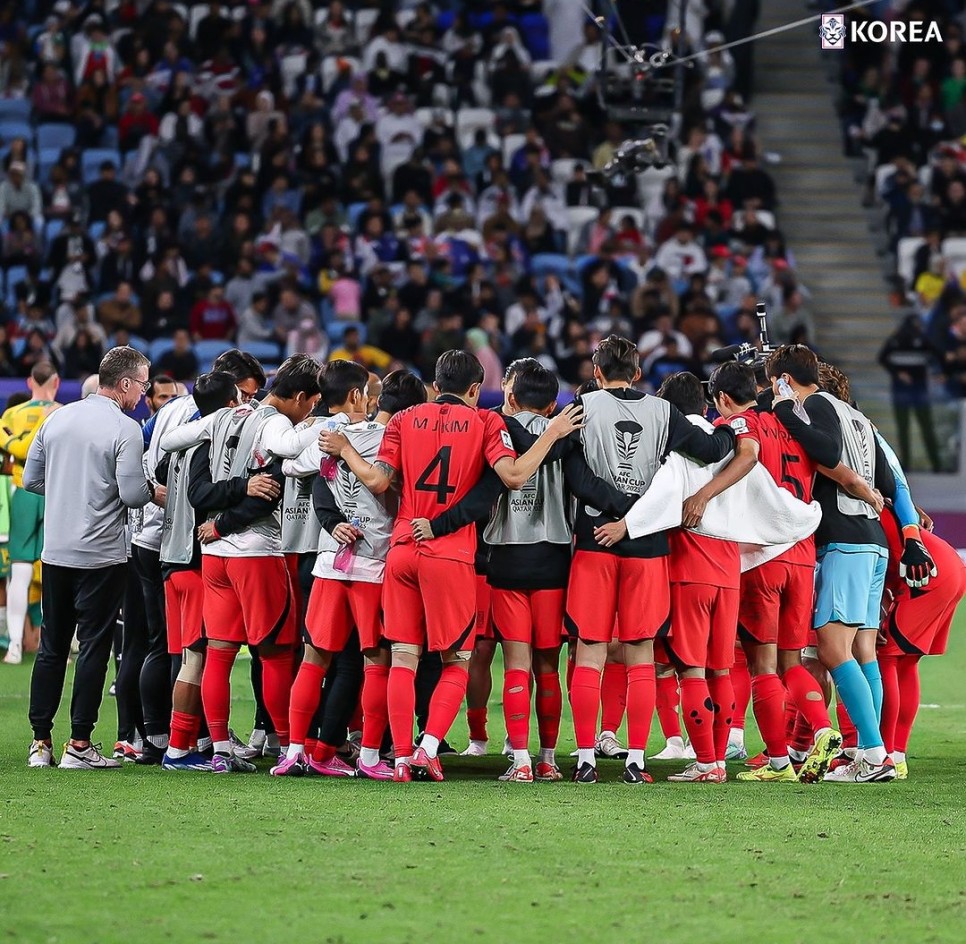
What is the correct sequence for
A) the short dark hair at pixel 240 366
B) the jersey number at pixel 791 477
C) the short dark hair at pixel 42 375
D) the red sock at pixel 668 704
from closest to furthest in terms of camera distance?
the jersey number at pixel 791 477 < the short dark hair at pixel 240 366 < the red sock at pixel 668 704 < the short dark hair at pixel 42 375

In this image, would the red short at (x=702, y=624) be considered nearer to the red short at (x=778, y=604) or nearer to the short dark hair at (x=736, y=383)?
the red short at (x=778, y=604)

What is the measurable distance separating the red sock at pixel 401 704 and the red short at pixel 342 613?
0.24 metres

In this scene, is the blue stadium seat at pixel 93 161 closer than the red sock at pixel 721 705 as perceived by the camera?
No

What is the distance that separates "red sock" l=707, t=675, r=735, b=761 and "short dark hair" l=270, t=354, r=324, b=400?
6.92 ft

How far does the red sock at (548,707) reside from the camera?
7.16m

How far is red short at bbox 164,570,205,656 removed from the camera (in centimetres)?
737

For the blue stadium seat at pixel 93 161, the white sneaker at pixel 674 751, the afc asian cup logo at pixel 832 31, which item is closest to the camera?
the white sneaker at pixel 674 751

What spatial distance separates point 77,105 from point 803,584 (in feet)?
49.4

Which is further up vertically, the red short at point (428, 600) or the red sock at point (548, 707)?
the red short at point (428, 600)

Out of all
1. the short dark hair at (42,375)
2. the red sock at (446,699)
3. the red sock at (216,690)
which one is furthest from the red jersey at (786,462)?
the short dark hair at (42,375)

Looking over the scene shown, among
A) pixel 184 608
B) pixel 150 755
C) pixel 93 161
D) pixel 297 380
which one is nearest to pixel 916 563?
pixel 297 380

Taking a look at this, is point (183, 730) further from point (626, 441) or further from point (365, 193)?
point (365, 193)

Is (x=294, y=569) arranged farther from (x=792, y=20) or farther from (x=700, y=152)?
(x=792, y=20)

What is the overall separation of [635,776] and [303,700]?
58.2 inches
